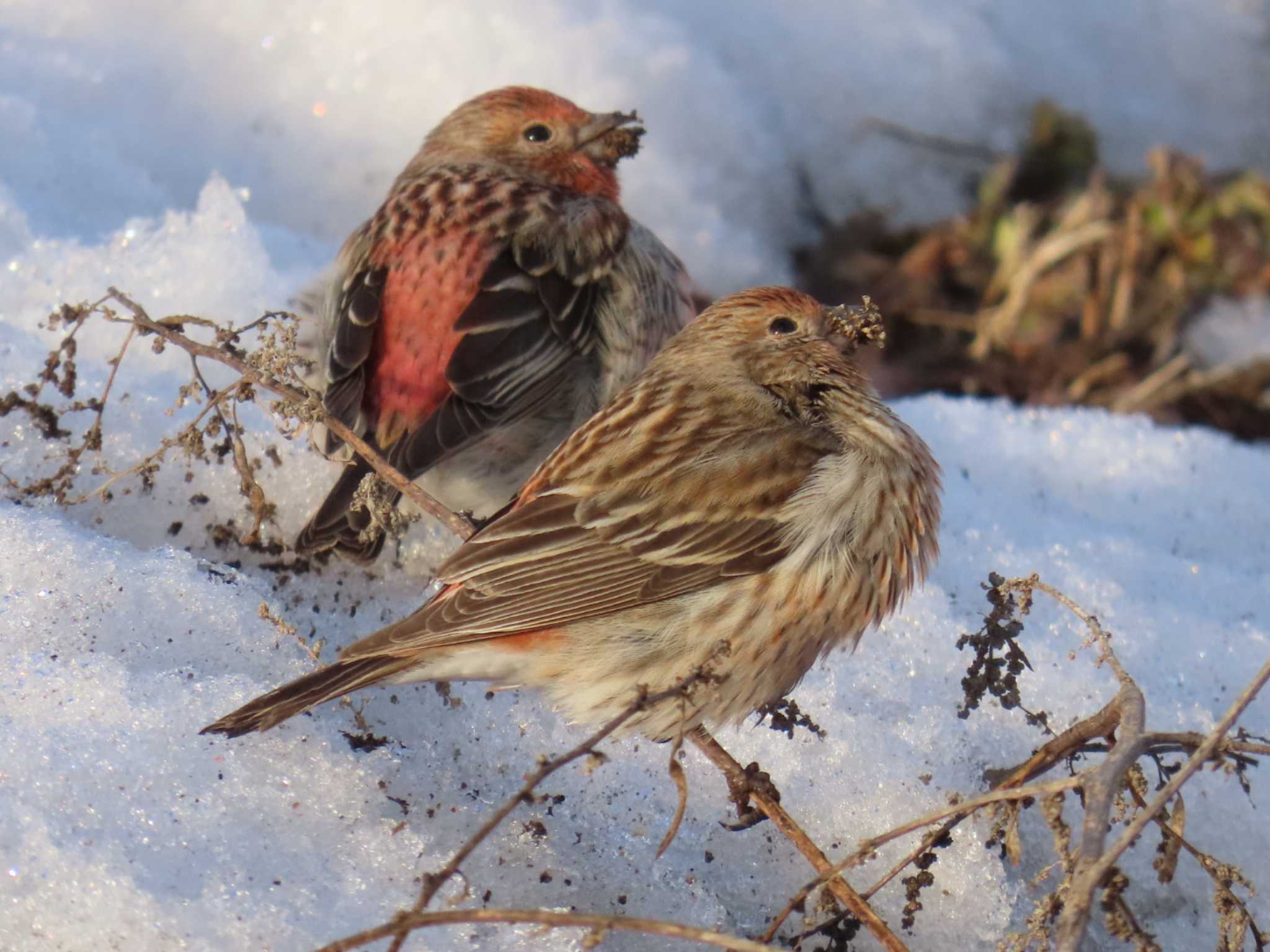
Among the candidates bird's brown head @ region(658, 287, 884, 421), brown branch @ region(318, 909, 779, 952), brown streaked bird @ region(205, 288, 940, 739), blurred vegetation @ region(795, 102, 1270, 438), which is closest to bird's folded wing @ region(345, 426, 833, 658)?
brown streaked bird @ region(205, 288, 940, 739)

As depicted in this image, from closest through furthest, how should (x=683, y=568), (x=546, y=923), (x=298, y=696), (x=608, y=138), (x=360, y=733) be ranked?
(x=546, y=923)
(x=298, y=696)
(x=683, y=568)
(x=360, y=733)
(x=608, y=138)

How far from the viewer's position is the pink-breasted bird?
4.20 m

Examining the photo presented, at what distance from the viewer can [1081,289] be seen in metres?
7.31

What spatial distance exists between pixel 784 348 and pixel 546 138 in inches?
72.6

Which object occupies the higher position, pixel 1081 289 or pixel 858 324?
pixel 1081 289

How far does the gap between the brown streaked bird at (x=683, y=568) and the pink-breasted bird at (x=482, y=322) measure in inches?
23.0

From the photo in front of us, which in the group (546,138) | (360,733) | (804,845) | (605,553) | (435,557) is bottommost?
(360,733)

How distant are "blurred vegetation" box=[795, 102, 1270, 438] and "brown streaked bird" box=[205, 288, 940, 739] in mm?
3644

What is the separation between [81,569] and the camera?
3625mm

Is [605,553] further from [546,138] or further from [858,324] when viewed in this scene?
[546,138]

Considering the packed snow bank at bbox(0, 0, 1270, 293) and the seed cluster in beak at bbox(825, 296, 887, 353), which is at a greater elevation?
the packed snow bank at bbox(0, 0, 1270, 293)

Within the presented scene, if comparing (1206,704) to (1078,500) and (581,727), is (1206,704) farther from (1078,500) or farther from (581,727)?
(581,727)

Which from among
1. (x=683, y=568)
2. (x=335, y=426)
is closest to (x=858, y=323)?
(x=683, y=568)

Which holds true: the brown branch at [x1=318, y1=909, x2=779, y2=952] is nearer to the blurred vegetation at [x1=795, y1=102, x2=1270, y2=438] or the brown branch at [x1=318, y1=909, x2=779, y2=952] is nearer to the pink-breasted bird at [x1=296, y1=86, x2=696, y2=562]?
the pink-breasted bird at [x1=296, y1=86, x2=696, y2=562]
